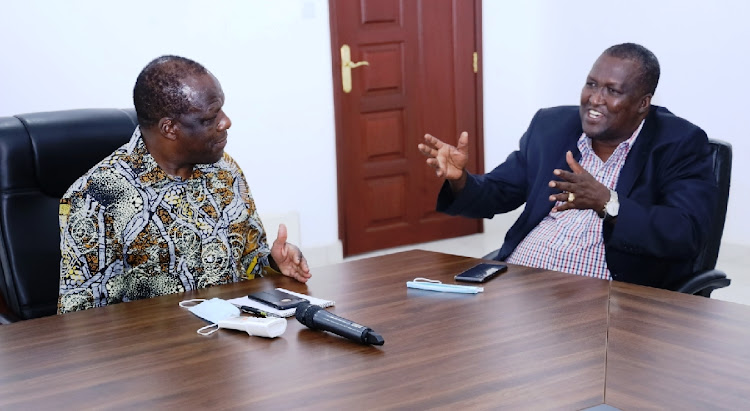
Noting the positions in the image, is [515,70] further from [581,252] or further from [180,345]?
[180,345]

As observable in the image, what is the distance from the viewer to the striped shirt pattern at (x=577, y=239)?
8.41 feet

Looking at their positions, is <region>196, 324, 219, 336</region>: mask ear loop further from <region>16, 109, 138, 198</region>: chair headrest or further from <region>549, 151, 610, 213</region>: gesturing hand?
<region>549, 151, 610, 213</region>: gesturing hand

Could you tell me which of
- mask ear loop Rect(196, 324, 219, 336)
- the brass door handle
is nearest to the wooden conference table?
mask ear loop Rect(196, 324, 219, 336)

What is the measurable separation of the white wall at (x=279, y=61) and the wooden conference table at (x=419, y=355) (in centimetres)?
255

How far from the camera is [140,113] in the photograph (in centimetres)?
223

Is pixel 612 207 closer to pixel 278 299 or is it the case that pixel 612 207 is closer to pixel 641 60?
pixel 641 60

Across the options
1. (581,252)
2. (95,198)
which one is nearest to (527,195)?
(581,252)

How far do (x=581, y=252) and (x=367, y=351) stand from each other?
1120mm

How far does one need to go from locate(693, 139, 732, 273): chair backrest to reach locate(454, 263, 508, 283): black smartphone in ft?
1.84

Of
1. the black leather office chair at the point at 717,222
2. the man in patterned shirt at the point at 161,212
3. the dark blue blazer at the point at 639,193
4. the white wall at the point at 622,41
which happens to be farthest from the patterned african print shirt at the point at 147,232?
the white wall at the point at 622,41

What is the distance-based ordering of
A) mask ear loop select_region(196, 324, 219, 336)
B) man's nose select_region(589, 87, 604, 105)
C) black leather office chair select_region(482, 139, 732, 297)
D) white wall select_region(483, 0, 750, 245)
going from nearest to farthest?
mask ear loop select_region(196, 324, 219, 336) → black leather office chair select_region(482, 139, 732, 297) → man's nose select_region(589, 87, 604, 105) → white wall select_region(483, 0, 750, 245)

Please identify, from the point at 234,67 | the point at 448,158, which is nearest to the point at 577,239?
the point at 448,158

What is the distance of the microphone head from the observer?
5.73 ft

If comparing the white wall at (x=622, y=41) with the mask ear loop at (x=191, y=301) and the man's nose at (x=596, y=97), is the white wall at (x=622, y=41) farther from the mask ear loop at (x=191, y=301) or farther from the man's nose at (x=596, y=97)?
the mask ear loop at (x=191, y=301)
